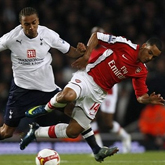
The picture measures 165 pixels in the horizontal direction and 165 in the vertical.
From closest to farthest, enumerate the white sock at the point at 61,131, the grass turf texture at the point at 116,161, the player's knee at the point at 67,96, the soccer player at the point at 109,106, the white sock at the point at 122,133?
the player's knee at the point at 67,96 → the white sock at the point at 61,131 → the grass turf texture at the point at 116,161 → the soccer player at the point at 109,106 → the white sock at the point at 122,133

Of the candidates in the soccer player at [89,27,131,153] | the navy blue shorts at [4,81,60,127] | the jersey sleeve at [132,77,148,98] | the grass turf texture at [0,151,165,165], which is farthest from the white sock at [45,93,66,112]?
the soccer player at [89,27,131,153]

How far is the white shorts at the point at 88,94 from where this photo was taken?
8.04 metres

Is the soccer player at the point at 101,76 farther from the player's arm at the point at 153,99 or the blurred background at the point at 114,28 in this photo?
the blurred background at the point at 114,28

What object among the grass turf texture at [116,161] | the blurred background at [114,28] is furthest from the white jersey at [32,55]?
the blurred background at [114,28]

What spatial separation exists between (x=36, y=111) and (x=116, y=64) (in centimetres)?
129

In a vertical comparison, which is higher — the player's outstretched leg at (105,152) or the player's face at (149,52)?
the player's face at (149,52)

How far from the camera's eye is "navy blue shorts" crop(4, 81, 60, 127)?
8461mm

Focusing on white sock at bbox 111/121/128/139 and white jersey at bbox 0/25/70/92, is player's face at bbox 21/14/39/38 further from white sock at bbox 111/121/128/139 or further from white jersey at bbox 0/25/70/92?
white sock at bbox 111/121/128/139

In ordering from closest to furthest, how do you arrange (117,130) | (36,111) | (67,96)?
(67,96) → (36,111) → (117,130)

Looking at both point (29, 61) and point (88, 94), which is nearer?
point (88, 94)

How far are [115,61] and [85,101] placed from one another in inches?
27.5

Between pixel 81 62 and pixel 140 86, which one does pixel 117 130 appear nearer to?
pixel 140 86

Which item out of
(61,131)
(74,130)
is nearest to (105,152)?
(74,130)

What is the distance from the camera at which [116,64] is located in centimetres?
810
